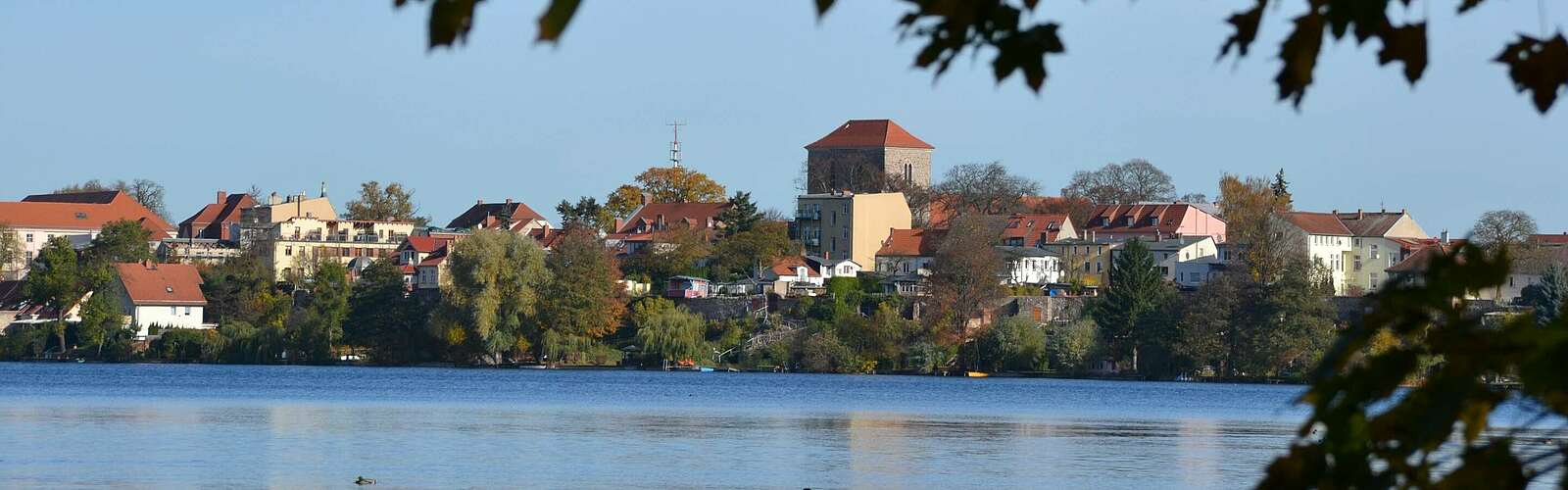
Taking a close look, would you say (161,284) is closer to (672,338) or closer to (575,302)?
(575,302)

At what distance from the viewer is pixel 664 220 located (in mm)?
108438

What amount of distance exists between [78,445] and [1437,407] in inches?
951

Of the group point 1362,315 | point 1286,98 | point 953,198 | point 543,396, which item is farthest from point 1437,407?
point 953,198

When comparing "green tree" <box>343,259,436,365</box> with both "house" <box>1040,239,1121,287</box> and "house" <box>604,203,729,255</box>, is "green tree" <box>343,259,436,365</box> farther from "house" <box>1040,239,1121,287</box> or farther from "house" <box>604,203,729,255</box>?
"house" <box>1040,239,1121,287</box>

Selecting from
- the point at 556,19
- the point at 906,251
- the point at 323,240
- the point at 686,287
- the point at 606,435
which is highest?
the point at 323,240

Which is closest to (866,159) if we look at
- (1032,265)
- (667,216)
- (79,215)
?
(667,216)

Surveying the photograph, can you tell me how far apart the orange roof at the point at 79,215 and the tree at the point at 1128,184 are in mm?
50074

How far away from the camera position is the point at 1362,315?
11.4ft

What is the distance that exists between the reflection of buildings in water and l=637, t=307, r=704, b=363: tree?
34100mm

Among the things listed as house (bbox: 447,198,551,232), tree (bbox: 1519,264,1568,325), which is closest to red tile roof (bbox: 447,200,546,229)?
house (bbox: 447,198,551,232)

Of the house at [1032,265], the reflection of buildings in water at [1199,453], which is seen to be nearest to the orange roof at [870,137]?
the house at [1032,265]

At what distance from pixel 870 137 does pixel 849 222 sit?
26.7m

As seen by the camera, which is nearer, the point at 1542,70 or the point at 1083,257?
the point at 1542,70

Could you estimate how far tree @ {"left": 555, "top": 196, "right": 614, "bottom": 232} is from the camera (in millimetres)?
110188
